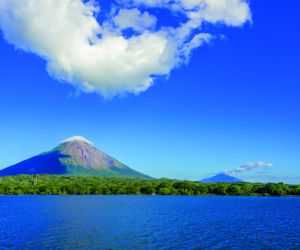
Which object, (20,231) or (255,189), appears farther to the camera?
(255,189)

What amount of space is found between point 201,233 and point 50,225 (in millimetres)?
21063

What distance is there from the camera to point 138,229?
50.8 meters

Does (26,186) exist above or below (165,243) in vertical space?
above

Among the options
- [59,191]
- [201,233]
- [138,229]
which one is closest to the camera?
[201,233]

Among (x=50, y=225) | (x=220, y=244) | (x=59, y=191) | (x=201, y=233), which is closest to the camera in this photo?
(x=220, y=244)

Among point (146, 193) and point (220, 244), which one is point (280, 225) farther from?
point (146, 193)

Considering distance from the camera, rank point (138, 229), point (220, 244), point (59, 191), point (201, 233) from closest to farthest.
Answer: point (220, 244) < point (201, 233) < point (138, 229) < point (59, 191)

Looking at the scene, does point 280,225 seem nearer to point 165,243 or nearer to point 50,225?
point 165,243

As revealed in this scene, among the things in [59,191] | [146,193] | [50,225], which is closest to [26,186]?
[59,191]

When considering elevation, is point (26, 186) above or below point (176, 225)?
above

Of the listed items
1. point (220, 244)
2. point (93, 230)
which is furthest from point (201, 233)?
point (93, 230)

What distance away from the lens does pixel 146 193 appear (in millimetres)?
176750

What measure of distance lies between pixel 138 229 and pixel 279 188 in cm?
14095

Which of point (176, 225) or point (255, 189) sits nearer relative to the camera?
point (176, 225)
